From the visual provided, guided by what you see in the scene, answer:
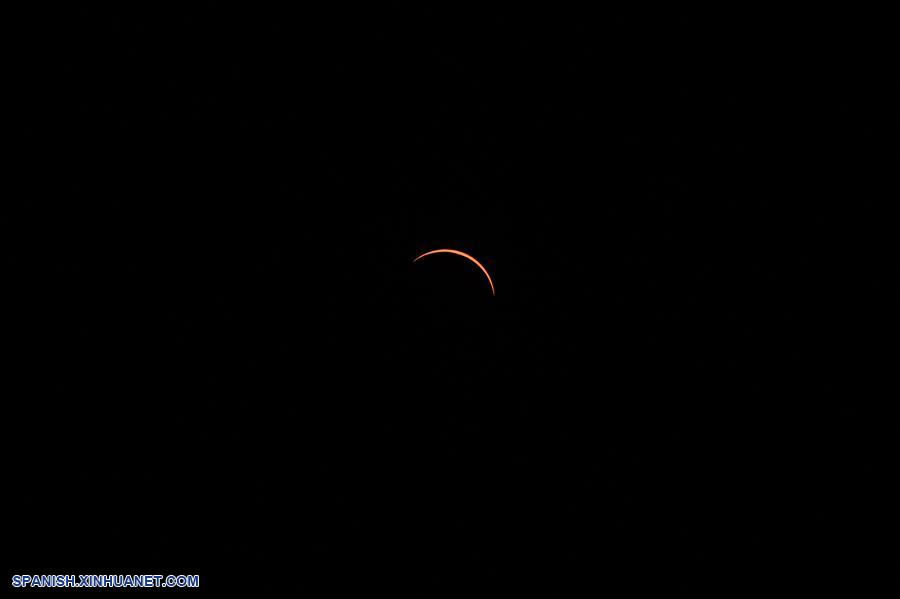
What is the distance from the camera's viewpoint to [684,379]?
1638 mm

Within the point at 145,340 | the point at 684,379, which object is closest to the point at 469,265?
the point at 684,379

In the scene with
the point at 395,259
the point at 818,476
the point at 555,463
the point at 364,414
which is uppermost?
the point at 395,259

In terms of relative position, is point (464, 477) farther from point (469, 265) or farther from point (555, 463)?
point (469, 265)

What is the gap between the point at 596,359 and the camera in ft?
5.38

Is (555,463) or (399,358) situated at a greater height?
(399,358)

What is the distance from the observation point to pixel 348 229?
166 centimetres

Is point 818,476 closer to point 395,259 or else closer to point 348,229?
point 395,259

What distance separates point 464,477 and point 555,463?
0.21 metres

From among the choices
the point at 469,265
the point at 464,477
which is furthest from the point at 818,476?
the point at 469,265

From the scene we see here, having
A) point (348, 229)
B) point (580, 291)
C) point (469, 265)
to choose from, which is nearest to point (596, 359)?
point (580, 291)

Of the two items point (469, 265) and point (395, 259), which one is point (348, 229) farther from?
point (469, 265)

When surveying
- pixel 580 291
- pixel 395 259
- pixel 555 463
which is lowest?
pixel 555 463

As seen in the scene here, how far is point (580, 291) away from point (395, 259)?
426 millimetres

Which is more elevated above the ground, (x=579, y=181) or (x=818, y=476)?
(x=579, y=181)
